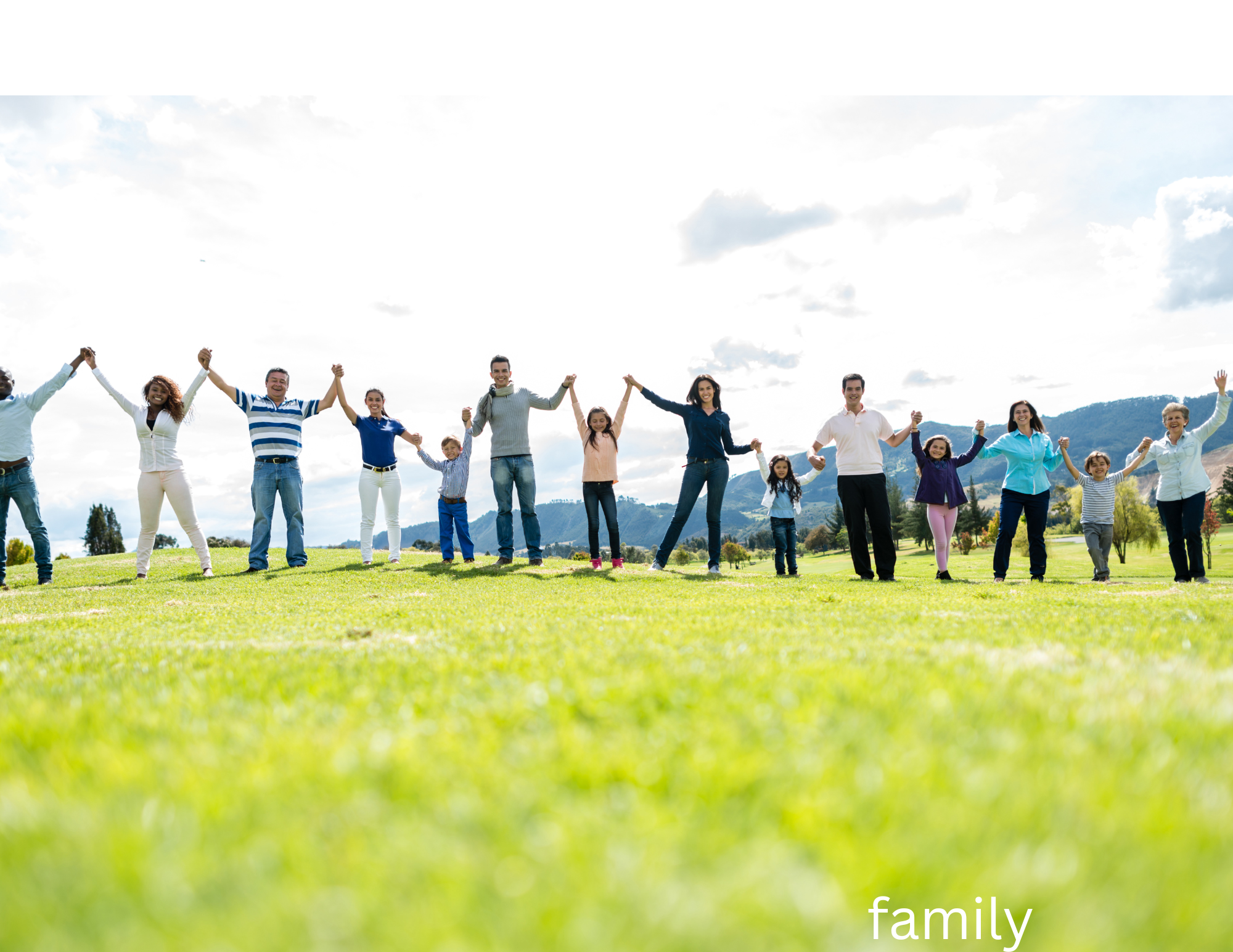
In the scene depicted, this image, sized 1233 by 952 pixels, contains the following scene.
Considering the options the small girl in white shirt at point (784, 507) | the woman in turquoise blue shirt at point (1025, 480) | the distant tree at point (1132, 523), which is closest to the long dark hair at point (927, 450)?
the woman in turquoise blue shirt at point (1025, 480)

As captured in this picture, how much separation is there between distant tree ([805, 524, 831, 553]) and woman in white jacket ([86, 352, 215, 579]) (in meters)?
177

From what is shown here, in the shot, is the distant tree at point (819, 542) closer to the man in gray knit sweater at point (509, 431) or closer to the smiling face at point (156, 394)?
the man in gray knit sweater at point (509, 431)

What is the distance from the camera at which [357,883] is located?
1645mm

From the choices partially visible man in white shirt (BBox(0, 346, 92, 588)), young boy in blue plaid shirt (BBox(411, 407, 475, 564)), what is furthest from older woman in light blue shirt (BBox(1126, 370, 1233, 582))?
partially visible man in white shirt (BBox(0, 346, 92, 588))

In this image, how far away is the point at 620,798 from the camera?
7.08ft

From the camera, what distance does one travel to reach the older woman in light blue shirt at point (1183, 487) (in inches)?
579

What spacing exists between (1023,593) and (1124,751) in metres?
9.25

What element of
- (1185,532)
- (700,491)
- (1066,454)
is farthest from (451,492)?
(1185,532)

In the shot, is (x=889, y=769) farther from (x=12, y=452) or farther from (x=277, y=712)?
(x=12, y=452)

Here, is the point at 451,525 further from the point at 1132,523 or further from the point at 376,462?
the point at 1132,523

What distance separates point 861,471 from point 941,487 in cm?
299

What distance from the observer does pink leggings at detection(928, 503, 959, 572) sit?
16047 mm

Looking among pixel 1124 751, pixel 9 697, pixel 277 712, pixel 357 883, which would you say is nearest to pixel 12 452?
pixel 9 697

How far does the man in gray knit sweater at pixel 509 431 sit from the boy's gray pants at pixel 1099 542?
15789 mm
